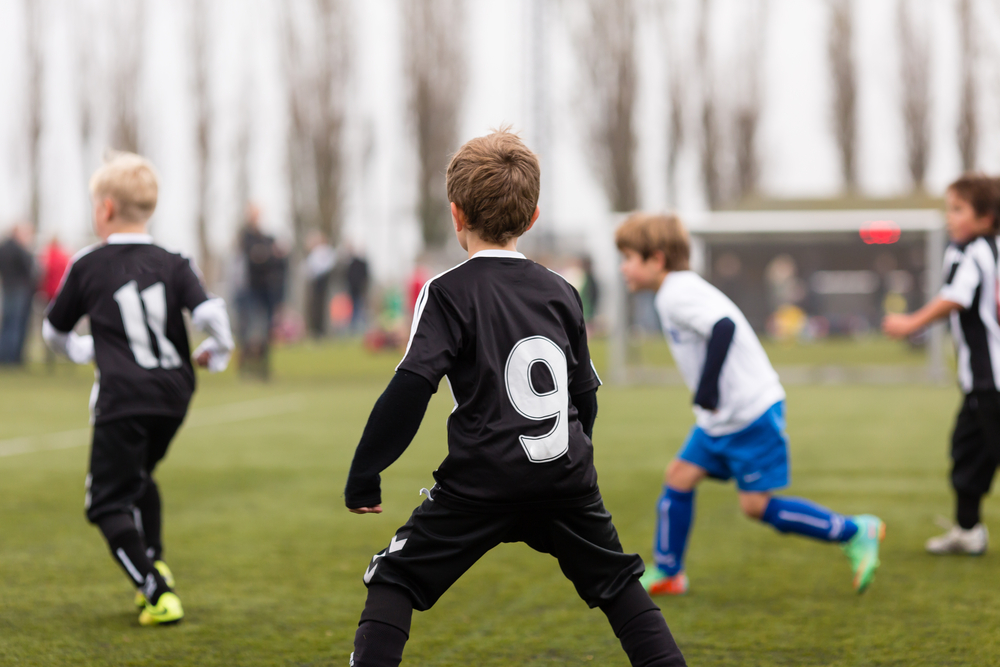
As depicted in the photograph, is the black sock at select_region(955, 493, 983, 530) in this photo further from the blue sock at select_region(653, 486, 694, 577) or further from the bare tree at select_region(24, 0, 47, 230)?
the bare tree at select_region(24, 0, 47, 230)

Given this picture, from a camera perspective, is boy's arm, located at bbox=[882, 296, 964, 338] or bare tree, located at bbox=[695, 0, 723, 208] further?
bare tree, located at bbox=[695, 0, 723, 208]

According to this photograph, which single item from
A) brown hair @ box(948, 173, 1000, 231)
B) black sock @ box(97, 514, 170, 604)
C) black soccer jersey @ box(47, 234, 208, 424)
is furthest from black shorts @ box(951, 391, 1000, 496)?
black sock @ box(97, 514, 170, 604)

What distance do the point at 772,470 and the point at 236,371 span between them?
525 inches

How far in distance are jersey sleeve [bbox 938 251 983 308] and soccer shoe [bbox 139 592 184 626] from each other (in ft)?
10.3

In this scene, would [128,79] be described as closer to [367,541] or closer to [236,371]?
[236,371]

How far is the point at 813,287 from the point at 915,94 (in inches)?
599

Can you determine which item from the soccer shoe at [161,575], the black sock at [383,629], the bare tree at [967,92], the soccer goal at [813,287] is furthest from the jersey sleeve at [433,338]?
the bare tree at [967,92]

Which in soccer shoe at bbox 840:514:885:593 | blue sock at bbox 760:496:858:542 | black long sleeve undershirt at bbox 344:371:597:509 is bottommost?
soccer shoe at bbox 840:514:885:593

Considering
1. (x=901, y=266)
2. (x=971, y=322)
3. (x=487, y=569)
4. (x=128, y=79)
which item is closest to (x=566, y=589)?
(x=487, y=569)

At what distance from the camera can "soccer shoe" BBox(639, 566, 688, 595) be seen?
14.1ft

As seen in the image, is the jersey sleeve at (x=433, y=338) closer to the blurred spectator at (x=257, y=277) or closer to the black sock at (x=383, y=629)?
the black sock at (x=383, y=629)

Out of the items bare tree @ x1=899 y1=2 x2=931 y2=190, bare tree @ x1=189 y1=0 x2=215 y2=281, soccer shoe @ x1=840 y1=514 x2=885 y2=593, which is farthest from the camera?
bare tree @ x1=899 y1=2 x2=931 y2=190

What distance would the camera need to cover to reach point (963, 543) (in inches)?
195

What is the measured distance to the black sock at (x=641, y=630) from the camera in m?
2.52
